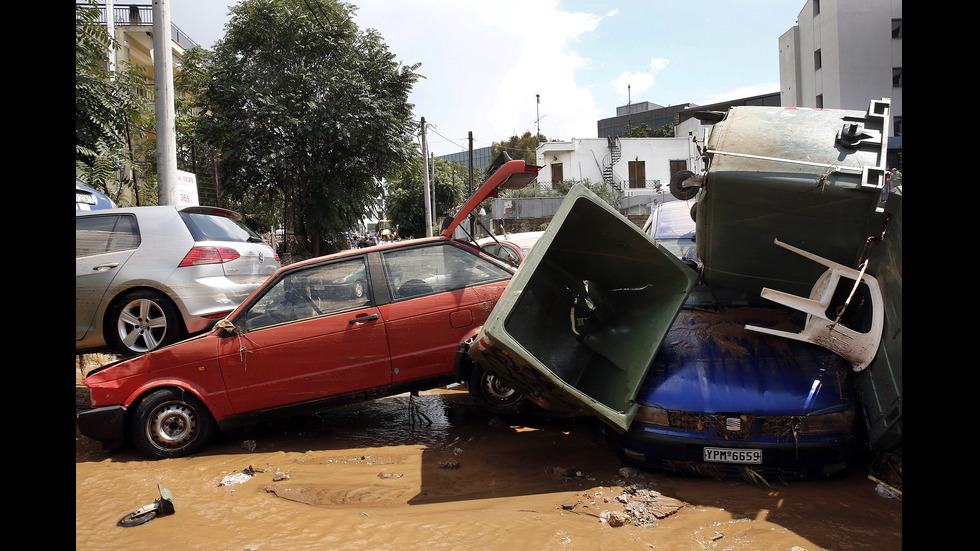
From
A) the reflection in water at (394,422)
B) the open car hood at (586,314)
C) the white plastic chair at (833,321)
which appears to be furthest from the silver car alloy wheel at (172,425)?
the white plastic chair at (833,321)

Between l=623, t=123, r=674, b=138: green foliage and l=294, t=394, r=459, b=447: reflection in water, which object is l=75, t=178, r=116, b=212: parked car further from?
l=623, t=123, r=674, b=138: green foliage

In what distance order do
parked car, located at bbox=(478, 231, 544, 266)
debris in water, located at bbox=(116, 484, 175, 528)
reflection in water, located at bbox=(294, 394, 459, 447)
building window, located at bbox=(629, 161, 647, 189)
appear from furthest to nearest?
building window, located at bbox=(629, 161, 647, 189) → parked car, located at bbox=(478, 231, 544, 266) → reflection in water, located at bbox=(294, 394, 459, 447) → debris in water, located at bbox=(116, 484, 175, 528)

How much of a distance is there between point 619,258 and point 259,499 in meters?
3.11

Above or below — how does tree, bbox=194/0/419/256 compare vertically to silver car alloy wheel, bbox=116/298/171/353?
above

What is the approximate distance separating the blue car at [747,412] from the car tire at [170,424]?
11.0 ft

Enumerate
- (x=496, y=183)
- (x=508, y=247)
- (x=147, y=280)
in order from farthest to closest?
(x=508, y=247) < (x=147, y=280) < (x=496, y=183)

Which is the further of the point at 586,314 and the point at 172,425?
the point at 586,314

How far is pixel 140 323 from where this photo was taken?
596 centimetres

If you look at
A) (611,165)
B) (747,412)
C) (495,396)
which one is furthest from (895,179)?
(611,165)

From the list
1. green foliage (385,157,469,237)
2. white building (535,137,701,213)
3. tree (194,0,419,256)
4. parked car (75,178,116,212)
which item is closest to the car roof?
parked car (75,178,116,212)

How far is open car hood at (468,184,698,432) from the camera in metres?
3.85

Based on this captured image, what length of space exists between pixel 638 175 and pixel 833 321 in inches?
1643

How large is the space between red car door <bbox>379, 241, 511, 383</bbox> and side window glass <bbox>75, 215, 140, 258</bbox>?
112 inches

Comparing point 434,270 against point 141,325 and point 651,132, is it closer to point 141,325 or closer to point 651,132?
point 141,325
